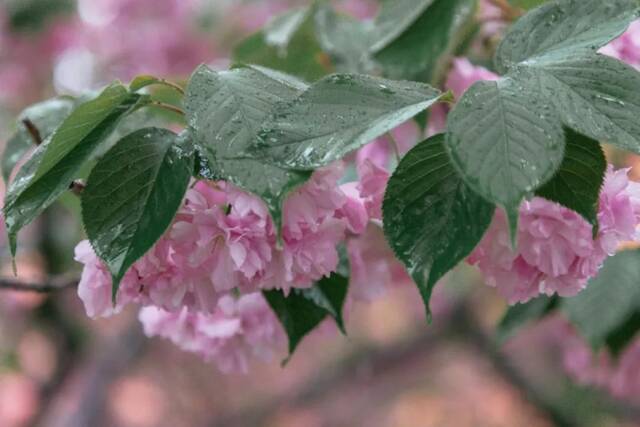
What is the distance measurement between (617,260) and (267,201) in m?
0.64

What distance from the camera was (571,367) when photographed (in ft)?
3.99

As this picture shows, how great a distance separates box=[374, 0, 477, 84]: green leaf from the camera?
0.84 meters

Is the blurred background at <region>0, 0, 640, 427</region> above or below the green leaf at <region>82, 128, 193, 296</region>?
below

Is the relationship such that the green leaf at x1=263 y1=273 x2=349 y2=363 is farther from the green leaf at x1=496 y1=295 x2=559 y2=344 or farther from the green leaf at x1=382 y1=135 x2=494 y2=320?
the green leaf at x1=496 y1=295 x2=559 y2=344

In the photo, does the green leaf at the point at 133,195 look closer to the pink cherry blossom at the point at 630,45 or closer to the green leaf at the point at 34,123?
the green leaf at the point at 34,123

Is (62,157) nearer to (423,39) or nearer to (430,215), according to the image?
(430,215)

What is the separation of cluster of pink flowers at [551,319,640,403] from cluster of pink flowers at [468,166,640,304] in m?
0.62

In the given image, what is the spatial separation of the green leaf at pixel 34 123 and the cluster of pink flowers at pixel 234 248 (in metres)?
0.19

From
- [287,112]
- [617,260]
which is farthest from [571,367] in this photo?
[287,112]

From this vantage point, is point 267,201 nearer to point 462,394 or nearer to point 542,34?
point 542,34

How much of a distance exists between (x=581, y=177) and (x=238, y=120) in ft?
0.68

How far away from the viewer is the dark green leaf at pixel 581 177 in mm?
515

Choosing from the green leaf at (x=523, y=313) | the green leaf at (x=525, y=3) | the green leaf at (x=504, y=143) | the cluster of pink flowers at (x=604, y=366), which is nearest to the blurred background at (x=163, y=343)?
the cluster of pink flowers at (x=604, y=366)

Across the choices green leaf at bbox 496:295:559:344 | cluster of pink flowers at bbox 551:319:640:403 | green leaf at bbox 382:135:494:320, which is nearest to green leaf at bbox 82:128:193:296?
green leaf at bbox 382:135:494:320
